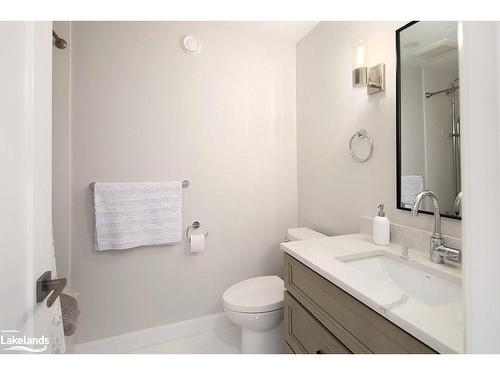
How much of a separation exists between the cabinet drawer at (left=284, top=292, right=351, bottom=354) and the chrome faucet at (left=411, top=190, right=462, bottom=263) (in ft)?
1.78

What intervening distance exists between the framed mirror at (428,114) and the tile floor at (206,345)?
1491mm

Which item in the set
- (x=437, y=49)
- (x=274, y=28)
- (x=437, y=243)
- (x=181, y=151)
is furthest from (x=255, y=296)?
(x=274, y=28)

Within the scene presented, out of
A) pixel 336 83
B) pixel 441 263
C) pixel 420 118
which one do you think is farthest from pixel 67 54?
pixel 441 263

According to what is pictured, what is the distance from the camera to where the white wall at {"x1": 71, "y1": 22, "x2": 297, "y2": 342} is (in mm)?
1496

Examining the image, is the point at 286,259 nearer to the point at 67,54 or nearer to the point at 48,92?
the point at 48,92

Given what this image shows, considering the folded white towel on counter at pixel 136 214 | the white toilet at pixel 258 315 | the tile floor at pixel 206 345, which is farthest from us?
the tile floor at pixel 206 345

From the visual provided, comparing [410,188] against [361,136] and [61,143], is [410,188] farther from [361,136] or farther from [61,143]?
[61,143]

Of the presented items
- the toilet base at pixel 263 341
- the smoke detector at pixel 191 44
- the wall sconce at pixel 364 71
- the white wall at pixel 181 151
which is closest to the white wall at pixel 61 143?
the white wall at pixel 181 151

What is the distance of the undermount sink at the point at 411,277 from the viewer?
84cm

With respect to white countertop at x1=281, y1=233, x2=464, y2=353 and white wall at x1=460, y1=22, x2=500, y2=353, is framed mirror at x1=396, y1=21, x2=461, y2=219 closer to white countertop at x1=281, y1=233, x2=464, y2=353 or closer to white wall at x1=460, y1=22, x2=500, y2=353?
white countertop at x1=281, y1=233, x2=464, y2=353

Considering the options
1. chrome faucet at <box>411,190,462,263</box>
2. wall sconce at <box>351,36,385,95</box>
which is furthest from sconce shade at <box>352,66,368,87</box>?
chrome faucet at <box>411,190,462,263</box>

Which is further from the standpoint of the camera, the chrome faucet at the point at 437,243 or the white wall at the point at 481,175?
A: the chrome faucet at the point at 437,243

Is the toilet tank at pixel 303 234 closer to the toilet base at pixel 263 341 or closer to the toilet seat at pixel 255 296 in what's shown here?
the toilet seat at pixel 255 296

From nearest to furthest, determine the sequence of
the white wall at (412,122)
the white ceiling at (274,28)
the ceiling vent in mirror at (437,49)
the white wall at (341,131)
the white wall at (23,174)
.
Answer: the white wall at (23,174) → the ceiling vent in mirror at (437,49) → the white wall at (412,122) → the white wall at (341,131) → the white ceiling at (274,28)
